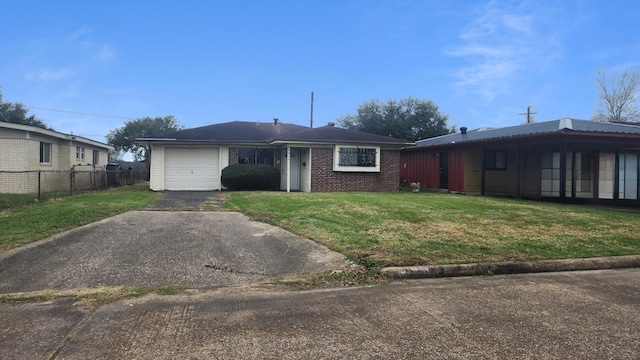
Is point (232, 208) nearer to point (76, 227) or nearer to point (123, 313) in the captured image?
point (76, 227)

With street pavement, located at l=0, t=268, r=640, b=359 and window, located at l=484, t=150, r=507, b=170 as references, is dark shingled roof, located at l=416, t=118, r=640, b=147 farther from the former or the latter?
street pavement, located at l=0, t=268, r=640, b=359

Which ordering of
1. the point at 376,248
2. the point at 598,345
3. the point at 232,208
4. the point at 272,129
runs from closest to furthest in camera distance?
the point at 598,345 < the point at 376,248 < the point at 232,208 < the point at 272,129

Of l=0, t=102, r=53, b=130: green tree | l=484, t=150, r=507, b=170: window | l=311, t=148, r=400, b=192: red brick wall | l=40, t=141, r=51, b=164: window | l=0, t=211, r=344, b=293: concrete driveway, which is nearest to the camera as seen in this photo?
l=0, t=211, r=344, b=293: concrete driveway

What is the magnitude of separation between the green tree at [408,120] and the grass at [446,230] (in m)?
30.9

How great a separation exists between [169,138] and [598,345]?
18.5 meters

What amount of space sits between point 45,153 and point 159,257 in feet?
56.1

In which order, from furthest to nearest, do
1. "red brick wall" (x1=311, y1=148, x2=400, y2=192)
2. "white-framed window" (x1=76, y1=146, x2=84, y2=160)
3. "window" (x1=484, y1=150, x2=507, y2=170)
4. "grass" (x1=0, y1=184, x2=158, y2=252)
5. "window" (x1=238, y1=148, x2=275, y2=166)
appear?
1. "white-framed window" (x1=76, y1=146, x2=84, y2=160)
2. "window" (x1=238, y1=148, x2=275, y2=166)
3. "window" (x1=484, y1=150, x2=507, y2=170)
4. "red brick wall" (x1=311, y1=148, x2=400, y2=192)
5. "grass" (x1=0, y1=184, x2=158, y2=252)

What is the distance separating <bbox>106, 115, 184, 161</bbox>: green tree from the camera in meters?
48.0

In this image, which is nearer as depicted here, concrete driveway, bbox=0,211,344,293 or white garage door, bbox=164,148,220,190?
concrete driveway, bbox=0,211,344,293

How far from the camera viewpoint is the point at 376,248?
7035 millimetres

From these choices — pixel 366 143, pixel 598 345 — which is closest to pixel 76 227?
pixel 598 345

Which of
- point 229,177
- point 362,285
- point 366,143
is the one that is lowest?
point 362,285

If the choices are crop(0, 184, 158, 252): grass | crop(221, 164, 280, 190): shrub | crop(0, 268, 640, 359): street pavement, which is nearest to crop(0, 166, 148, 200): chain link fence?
crop(0, 184, 158, 252): grass

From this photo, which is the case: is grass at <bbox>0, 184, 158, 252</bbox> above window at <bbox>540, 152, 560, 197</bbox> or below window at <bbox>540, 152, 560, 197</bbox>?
below
